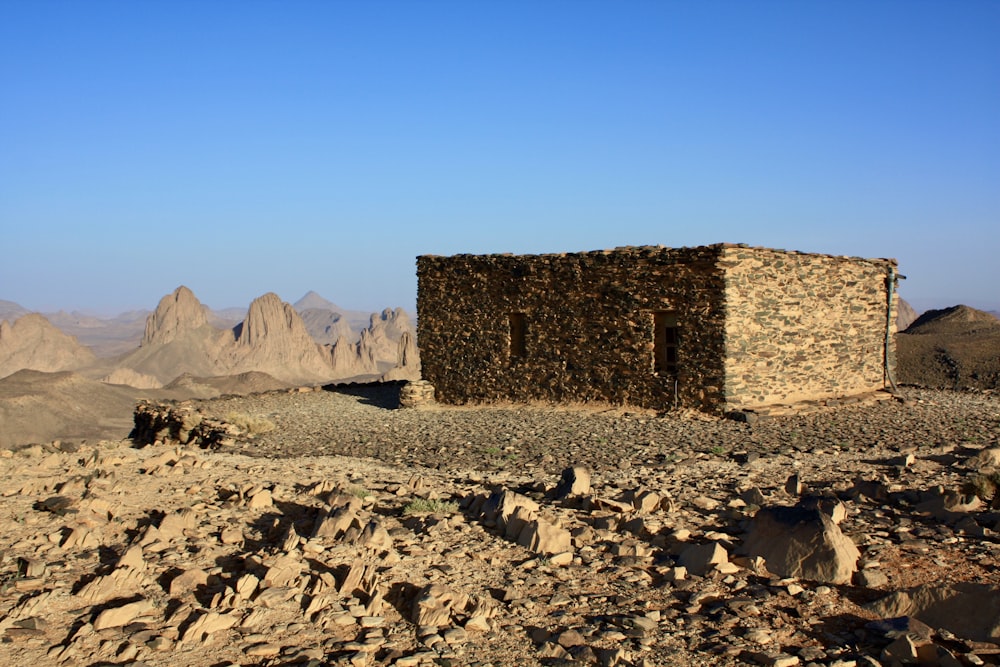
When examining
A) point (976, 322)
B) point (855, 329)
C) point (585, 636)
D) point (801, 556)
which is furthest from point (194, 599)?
point (976, 322)

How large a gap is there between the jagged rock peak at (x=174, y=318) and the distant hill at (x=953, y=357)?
2790 inches

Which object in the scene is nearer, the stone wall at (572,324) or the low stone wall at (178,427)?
the low stone wall at (178,427)

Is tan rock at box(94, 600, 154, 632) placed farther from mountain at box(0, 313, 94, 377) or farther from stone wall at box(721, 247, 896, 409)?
mountain at box(0, 313, 94, 377)

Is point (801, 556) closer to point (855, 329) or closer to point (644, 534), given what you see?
point (644, 534)

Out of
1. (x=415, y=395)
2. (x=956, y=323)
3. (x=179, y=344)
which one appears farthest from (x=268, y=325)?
(x=415, y=395)

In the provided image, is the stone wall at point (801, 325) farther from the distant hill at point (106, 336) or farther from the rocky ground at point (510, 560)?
the distant hill at point (106, 336)

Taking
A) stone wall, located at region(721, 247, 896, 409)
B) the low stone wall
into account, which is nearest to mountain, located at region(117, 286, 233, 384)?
the low stone wall

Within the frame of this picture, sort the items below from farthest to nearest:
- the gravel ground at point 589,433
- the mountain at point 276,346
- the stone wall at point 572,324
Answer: the mountain at point 276,346
the stone wall at point 572,324
the gravel ground at point 589,433

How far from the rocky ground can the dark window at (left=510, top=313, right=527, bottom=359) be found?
6.30 meters

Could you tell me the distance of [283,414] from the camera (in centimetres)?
1598

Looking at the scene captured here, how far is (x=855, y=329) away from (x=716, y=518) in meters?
11.2

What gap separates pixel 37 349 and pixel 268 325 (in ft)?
74.3

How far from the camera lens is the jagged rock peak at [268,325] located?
82438 millimetres

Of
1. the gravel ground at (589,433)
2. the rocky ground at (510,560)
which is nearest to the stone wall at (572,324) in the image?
the gravel ground at (589,433)
